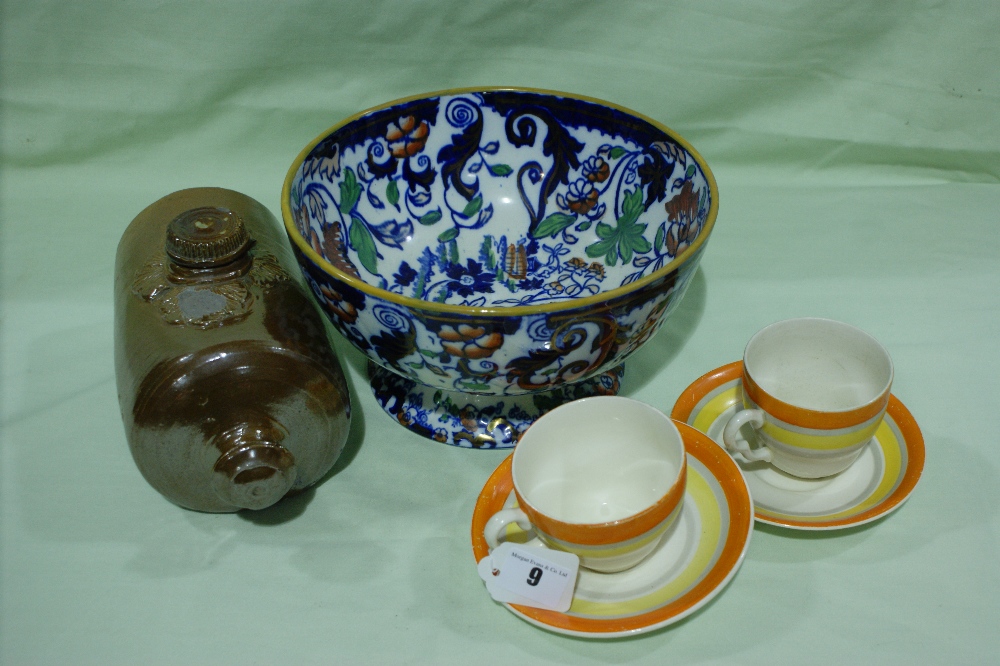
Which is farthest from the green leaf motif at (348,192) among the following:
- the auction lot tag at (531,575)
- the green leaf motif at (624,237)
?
the auction lot tag at (531,575)

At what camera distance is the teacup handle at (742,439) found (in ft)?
3.15

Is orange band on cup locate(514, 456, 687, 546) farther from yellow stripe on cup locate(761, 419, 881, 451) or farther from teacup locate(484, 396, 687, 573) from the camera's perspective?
yellow stripe on cup locate(761, 419, 881, 451)

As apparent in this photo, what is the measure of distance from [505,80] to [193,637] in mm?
1134

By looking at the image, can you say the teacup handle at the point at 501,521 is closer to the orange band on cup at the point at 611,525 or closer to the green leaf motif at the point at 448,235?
the orange band on cup at the point at 611,525

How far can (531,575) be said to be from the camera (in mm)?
853

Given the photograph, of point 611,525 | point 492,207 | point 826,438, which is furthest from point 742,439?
point 492,207

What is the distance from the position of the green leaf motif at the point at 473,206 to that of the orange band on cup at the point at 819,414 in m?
0.55

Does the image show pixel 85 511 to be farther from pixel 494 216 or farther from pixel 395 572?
pixel 494 216

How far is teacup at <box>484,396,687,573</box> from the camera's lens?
0.86 metres

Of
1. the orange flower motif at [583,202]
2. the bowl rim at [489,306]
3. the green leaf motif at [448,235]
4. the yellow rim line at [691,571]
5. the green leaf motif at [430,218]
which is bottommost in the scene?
the yellow rim line at [691,571]

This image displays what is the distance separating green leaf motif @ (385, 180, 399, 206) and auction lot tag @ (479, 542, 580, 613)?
0.61 m

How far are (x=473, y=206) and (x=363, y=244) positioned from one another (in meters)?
0.18

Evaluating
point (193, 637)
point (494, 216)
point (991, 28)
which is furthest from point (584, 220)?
point (991, 28)

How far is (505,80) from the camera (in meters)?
1.67
